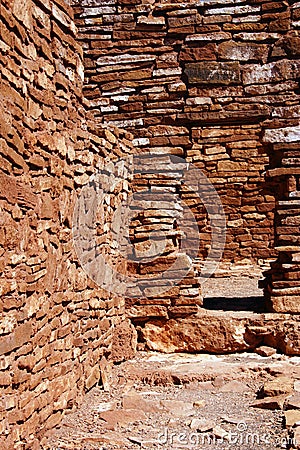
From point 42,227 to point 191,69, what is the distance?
3.87m

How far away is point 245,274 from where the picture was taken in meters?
7.96

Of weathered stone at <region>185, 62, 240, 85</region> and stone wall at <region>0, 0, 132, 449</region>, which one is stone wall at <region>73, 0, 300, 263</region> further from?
stone wall at <region>0, 0, 132, 449</region>

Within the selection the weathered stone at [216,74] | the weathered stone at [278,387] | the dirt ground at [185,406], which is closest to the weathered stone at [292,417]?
the dirt ground at [185,406]

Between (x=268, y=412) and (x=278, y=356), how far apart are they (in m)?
1.32

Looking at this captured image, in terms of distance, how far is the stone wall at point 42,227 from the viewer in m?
3.46

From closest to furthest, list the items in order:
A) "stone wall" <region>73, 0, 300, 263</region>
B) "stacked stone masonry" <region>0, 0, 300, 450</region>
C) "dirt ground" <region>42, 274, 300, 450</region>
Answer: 1. "stacked stone masonry" <region>0, 0, 300, 450</region>
2. "dirt ground" <region>42, 274, 300, 450</region>
3. "stone wall" <region>73, 0, 300, 263</region>

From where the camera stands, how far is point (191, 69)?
729 centimetres

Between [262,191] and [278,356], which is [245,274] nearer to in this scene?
[262,191]

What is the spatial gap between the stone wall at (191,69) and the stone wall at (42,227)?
6.46 ft

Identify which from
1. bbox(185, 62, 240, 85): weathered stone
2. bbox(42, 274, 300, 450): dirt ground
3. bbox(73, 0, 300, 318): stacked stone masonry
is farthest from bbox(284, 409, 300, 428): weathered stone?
bbox(185, 62, 240, 85): weathered stone

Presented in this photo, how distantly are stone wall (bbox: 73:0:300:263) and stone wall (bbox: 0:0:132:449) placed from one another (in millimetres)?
1968

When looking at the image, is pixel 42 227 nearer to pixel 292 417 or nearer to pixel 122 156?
pixel 292 417

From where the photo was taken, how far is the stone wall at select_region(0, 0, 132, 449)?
346cm

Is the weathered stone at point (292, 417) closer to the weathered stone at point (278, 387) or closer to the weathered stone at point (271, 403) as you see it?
the weathered stone at point (271, 403)
